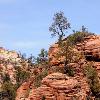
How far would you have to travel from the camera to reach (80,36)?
311 ft

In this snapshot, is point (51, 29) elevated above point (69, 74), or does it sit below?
above

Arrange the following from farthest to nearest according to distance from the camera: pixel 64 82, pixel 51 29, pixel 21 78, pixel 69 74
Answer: pixel 21 78 < pixel 51 29 < pixel 69 74 < pixel 64 82

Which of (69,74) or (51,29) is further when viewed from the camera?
(51,29)

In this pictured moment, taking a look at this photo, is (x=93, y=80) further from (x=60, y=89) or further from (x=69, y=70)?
(x=60, y=89)

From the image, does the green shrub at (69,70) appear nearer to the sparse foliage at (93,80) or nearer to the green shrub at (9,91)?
the sparse foliage at (93,80)

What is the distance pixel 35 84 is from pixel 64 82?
→ 12024mm

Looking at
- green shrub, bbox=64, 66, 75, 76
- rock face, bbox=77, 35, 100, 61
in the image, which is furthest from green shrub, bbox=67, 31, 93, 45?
green shrub, bbox=64, 66, 75, 76

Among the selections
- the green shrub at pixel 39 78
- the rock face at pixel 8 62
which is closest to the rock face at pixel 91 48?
the green shrub at pixel 39 78

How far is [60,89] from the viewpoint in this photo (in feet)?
250

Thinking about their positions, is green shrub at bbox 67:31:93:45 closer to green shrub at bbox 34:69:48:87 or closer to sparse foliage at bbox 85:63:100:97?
green shrub at bbox 34:69:48:87

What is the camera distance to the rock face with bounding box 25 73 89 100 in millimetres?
75688

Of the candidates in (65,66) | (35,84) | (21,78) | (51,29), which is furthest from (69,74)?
(21,78)

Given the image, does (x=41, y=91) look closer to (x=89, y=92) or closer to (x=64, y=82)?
(x=64, y=82)

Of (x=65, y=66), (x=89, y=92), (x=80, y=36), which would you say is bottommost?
(x=89, y=92)
